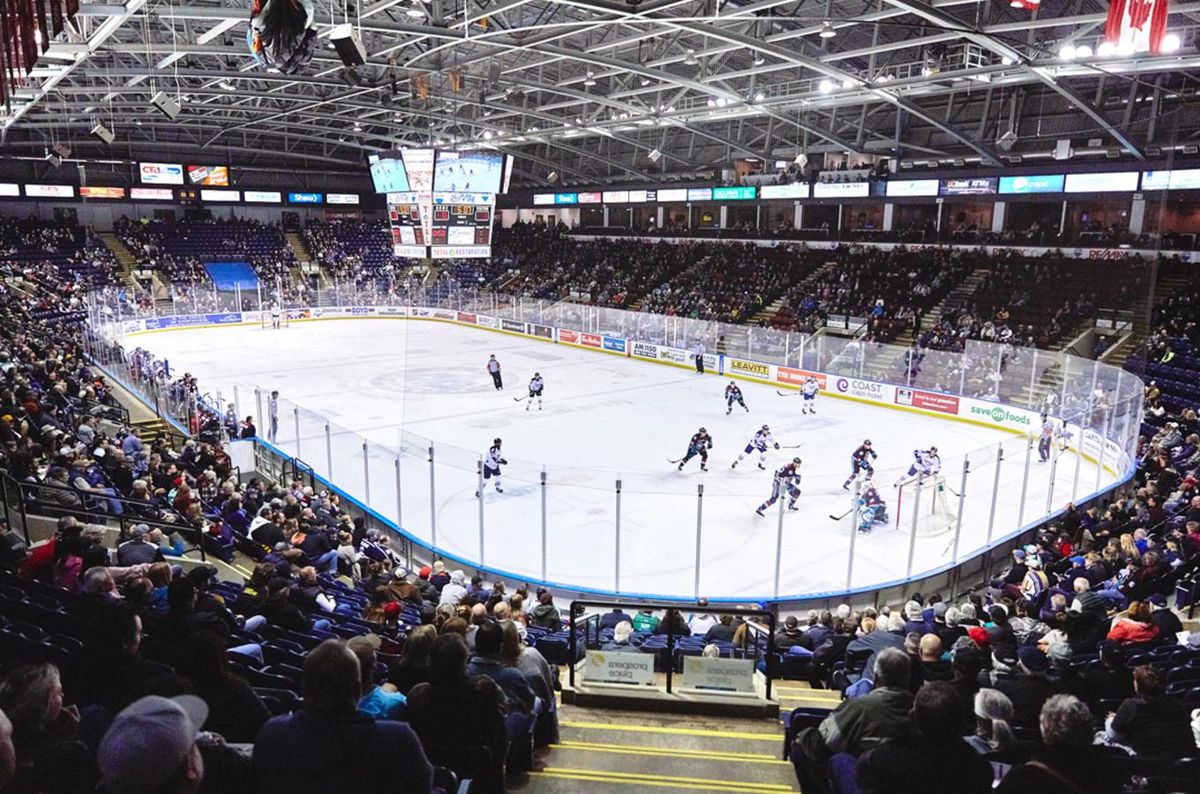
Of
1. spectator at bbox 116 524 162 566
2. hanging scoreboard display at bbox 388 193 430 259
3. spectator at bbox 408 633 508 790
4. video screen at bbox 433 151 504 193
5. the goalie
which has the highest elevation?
video screen at bbox 433 151 504 193

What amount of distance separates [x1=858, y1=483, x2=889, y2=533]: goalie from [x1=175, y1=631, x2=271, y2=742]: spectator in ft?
31.9

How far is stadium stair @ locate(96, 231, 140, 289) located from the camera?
1748 inches

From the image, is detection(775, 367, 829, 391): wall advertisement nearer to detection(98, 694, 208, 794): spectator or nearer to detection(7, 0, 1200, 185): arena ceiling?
detection(7, 0, 1200, 185): arena ceiling

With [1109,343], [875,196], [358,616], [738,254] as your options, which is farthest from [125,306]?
[1109,343]

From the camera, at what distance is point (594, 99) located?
31.2 m

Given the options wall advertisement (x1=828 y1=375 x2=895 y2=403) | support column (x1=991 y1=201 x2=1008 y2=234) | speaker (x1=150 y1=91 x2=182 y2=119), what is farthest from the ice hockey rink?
support column (x1=991 y1=201 x2=1008 y2=234)

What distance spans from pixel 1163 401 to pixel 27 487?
2099cm

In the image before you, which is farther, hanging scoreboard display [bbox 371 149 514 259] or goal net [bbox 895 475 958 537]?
hanging scoreboard display [bbox 371 149 514 259]

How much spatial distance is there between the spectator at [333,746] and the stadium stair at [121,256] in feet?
159

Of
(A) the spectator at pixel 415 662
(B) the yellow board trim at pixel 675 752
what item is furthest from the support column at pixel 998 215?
(A) the spectator at pixel 415 662

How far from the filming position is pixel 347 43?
36.8ft

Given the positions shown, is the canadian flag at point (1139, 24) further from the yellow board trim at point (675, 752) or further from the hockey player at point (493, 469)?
the yellow board trim at point (675, 752)

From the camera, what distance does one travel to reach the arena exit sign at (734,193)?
36.7 meters

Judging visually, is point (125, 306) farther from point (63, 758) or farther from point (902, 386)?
point (63, 758)
